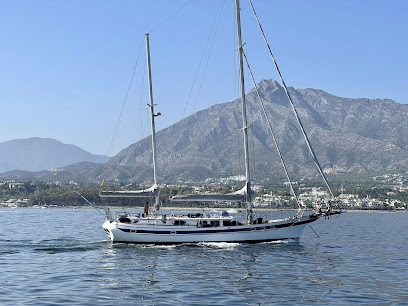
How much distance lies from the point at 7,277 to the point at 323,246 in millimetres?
40135

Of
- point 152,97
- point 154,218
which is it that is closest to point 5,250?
point 154,218

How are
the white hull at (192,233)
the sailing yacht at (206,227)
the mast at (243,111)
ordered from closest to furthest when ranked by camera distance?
the white hull at (192,233) → the sailing yacht at (206,227) → the mast at (243,111)

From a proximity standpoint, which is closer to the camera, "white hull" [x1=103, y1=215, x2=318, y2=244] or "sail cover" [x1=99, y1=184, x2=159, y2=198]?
"white hull" [x1=103, y1=215, x2=318, y2=244]

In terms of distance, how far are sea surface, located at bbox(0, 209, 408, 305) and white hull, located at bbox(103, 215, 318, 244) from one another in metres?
0.90

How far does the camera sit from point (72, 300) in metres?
32.2

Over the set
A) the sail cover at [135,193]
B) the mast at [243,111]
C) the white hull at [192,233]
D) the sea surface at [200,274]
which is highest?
the mast at [243,111]

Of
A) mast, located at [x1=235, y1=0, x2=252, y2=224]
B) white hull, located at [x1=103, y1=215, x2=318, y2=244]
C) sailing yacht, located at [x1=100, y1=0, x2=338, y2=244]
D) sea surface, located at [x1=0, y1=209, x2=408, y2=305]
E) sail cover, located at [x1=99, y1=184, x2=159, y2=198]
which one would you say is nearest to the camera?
sea surface, located at [x1=0, y1=209, x2=408, y2=305]

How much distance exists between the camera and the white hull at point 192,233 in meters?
62.4

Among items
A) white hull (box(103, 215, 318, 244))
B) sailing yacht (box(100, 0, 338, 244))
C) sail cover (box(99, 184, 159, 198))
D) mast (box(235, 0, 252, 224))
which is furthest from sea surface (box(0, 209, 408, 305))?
sail cover (box(99, 184, 159, 198))

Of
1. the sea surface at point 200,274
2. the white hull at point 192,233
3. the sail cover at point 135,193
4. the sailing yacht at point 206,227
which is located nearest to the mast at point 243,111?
the sailing yacht at point 206,227

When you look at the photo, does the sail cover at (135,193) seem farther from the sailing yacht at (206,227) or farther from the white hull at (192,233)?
the white hull at (192,233)

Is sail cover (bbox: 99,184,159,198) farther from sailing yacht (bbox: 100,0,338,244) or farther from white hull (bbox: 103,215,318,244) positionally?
white hull (bbox: 103,215,318,244)

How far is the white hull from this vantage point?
2456 inches

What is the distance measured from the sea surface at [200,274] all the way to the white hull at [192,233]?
0.90 m
